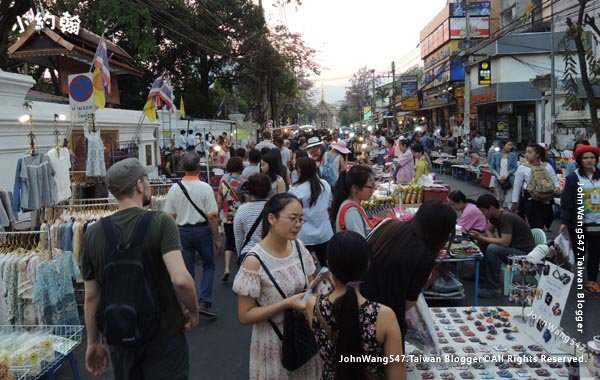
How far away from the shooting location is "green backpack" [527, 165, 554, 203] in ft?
22.9

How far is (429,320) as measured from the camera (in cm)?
281

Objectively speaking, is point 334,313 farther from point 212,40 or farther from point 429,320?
point 212,40

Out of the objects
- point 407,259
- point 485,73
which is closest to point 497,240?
point 407,259

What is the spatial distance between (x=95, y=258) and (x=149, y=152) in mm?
14436

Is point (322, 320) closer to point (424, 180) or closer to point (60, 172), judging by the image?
point (60, 172)

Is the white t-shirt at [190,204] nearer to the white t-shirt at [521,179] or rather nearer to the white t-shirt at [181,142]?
the white t-shirt at [521,179]

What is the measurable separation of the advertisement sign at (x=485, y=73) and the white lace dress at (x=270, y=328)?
23.8 metres

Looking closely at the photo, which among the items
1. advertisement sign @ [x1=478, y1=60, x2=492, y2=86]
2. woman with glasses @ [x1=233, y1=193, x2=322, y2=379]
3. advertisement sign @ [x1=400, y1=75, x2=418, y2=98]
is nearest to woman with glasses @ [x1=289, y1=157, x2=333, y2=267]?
woman with glasses @ [x1=233, y1=193, x2=322, y2=379]

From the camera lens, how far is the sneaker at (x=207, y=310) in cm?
558

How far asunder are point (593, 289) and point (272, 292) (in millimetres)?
4881

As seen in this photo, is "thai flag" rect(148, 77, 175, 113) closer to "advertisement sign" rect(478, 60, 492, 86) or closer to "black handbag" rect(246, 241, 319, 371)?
"black handbag" rect(246, 241, 319, 371)

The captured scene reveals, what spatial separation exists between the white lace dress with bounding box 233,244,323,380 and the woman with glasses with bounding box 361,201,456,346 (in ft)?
1.50

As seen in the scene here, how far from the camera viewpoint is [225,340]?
500cm

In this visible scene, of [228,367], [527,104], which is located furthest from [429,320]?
[527,104]
